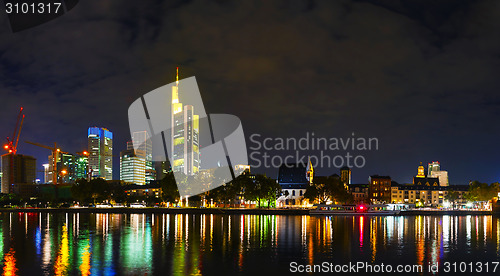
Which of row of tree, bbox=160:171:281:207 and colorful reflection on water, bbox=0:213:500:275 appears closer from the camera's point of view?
colorful reflection on water, bbox=0:213:500:275

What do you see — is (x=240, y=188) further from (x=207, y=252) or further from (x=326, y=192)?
(x=207, y=252)

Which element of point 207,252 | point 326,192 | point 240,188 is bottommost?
point 326,192

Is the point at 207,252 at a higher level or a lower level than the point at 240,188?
higher

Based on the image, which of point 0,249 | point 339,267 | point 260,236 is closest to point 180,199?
point 260,236

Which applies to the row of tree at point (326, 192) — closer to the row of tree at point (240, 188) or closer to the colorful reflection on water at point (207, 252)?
the row of tree at point (240, 188)

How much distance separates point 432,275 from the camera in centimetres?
3194

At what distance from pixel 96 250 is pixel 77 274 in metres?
12.4

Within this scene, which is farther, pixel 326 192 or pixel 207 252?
pixel 326 192

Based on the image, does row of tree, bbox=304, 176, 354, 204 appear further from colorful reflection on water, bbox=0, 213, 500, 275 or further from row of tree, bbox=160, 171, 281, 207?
colorful reflection on water, bbox=0, 213, 500, 275

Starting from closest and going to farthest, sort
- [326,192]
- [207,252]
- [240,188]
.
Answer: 1. [207,252]
2. [240,188]
3. [326,192]

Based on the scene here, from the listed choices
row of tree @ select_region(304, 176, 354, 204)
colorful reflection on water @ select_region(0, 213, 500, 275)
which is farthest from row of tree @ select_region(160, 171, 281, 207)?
colorful reflection on water @ select_region(0, 213, 500, 275)

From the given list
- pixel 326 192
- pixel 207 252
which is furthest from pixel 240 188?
pixel 207 252

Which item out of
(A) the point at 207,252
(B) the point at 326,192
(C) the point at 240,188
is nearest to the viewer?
(A) the point at 207,252

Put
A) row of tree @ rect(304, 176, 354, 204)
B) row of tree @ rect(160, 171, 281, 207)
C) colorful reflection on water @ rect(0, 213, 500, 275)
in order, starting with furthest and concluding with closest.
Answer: row of tree @ rect(304, 176, 354, 204) → row of tree @ rect(160, 171, 281, 207) → colorful reflection on water @ rect(0, 213, 500, 275)
